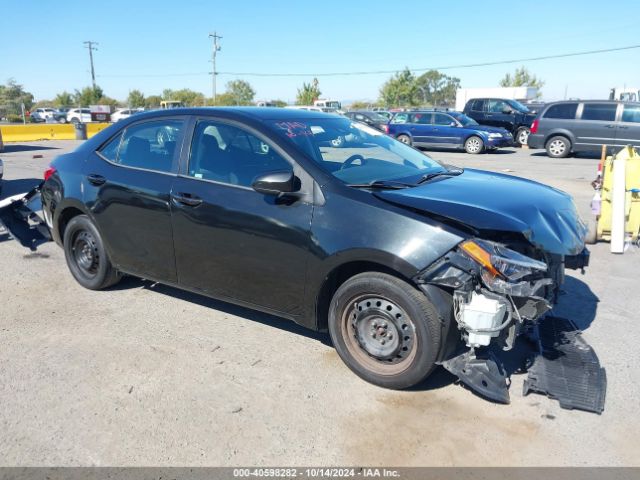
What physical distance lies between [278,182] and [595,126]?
16007 mm

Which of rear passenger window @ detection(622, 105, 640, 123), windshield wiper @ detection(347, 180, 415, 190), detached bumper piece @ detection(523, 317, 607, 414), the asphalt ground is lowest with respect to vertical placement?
the asphalt ground

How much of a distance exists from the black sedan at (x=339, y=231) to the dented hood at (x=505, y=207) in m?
0.01

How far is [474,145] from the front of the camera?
1875 centimetres

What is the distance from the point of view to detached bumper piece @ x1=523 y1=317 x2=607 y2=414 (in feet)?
10.3

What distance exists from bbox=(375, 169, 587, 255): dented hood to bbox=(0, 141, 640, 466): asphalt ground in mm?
980

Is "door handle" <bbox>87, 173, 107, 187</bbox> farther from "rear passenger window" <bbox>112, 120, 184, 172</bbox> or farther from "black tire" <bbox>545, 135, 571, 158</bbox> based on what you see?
"black tire" <bbox>545, 135, 571, 158</bbox>

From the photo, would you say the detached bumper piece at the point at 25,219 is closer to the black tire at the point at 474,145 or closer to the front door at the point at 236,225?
the front door at the point at 236,225

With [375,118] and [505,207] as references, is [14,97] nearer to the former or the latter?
[375,118]

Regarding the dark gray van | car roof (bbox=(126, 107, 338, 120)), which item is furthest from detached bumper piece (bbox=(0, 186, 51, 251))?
the dark gray van

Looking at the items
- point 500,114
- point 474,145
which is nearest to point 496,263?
point 474,145

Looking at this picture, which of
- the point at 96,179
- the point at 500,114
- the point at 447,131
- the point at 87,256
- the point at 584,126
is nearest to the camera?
the point at 96,179

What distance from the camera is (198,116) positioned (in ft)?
13.3

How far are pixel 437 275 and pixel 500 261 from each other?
0.36 m

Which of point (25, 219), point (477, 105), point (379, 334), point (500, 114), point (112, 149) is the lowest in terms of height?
point (379, 334)
